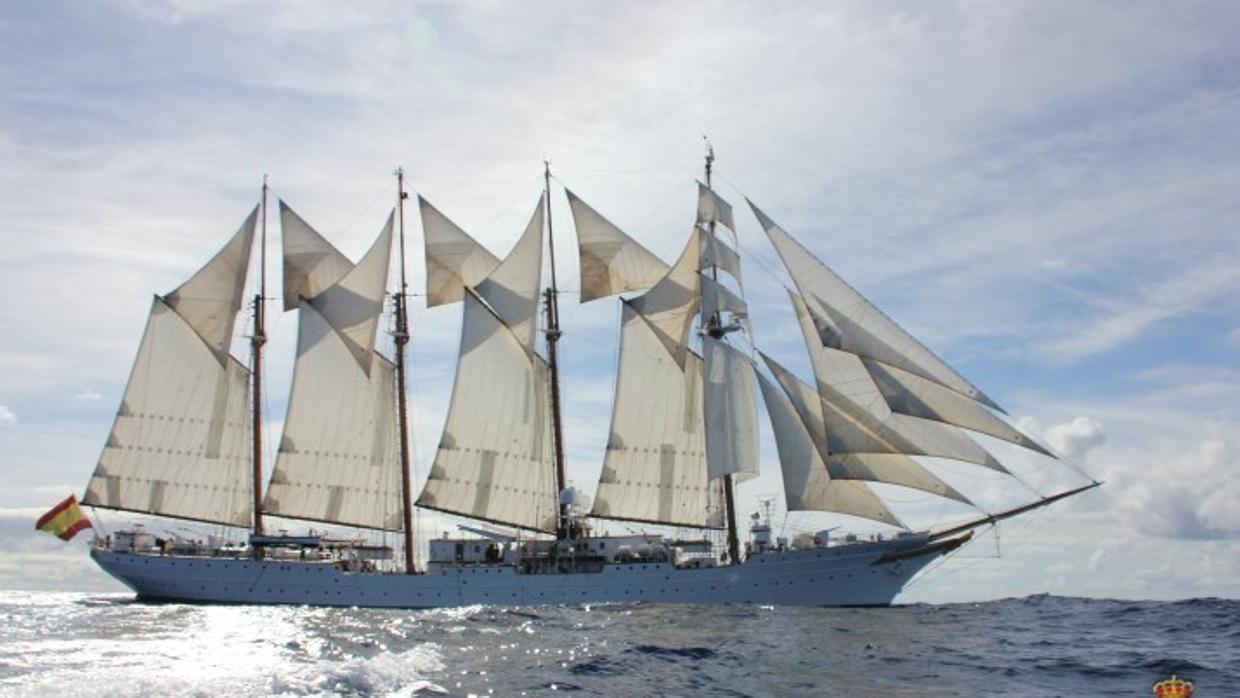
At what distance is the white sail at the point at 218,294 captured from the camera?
6706 centimetres

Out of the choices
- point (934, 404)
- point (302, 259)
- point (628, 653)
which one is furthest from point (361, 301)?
point (628, 653)

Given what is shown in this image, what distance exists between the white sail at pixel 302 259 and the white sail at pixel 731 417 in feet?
77.8

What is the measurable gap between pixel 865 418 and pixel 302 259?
1363 inches

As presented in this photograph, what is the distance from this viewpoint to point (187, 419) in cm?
6619

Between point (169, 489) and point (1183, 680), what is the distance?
5307cm

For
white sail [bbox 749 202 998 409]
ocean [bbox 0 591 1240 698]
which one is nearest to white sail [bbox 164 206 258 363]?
ocean [bbox 0 591 1240 698]

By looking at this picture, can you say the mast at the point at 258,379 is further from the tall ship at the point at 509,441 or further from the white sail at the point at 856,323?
the white sail at the point at 856,323

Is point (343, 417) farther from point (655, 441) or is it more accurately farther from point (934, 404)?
point (934, 404)

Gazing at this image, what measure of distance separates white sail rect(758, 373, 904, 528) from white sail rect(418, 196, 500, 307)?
65.1ft

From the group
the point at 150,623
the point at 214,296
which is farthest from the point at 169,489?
the point at 150,623

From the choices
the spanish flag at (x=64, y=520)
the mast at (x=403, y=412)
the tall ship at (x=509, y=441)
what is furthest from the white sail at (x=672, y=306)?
the spanish flag at (x=64, y=520)

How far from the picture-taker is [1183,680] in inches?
1200

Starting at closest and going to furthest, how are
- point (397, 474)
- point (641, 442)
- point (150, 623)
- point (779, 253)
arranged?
point (150, 623), point (779, 253), point (641, 442), point (397, 474)

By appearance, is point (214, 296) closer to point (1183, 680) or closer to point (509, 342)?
point (509, 342)
